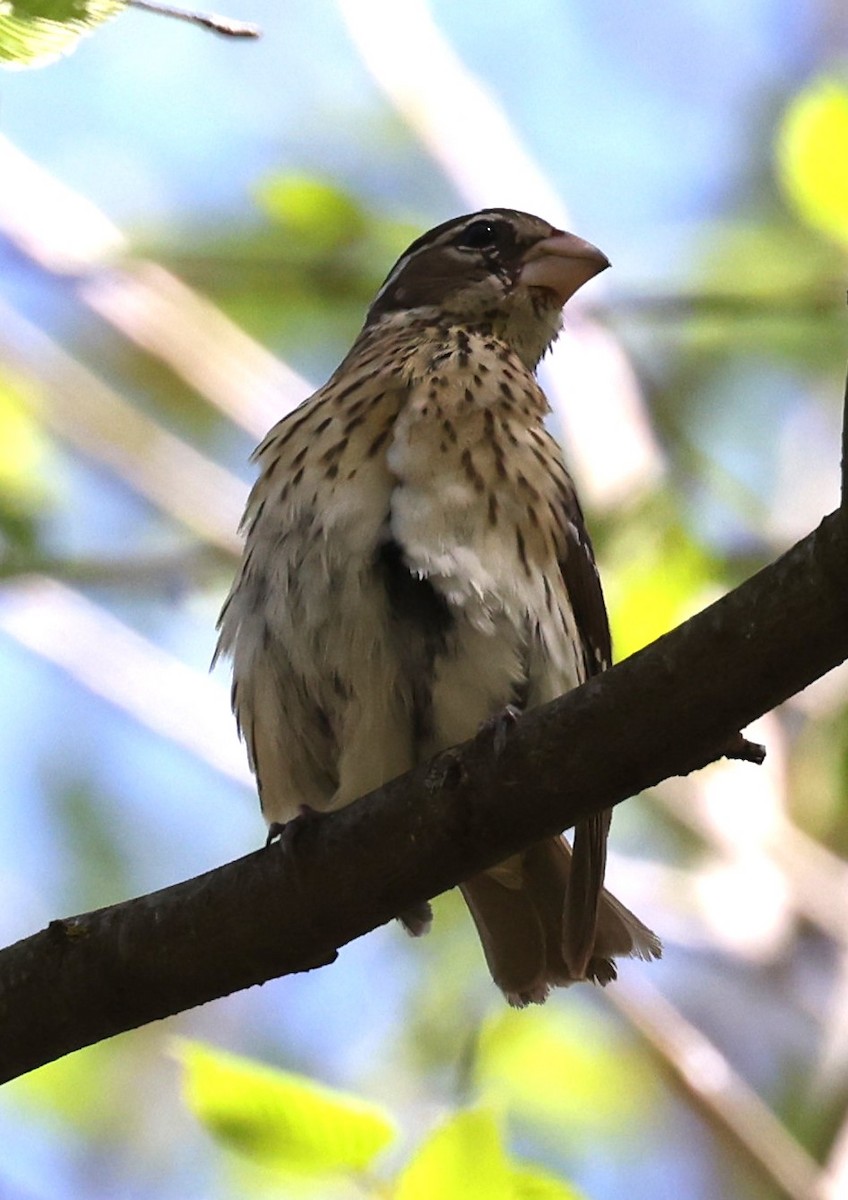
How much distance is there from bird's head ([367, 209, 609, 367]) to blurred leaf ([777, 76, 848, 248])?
1.73ft

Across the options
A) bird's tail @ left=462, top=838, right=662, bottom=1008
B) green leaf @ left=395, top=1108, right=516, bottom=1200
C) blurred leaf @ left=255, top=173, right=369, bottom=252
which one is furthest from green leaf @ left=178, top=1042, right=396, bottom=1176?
blurred leaf @ left=255, top=173, right=369, bottom=252

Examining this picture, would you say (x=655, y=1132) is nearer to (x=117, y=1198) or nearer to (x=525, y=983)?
(x=117, y=1198)

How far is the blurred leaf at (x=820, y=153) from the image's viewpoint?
4.75 meters

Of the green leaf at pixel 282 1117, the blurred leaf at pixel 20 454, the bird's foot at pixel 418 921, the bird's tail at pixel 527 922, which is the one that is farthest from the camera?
the blurred leaf at pixel 20 454

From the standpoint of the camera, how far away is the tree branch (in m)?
2.84

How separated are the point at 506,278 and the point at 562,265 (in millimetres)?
167

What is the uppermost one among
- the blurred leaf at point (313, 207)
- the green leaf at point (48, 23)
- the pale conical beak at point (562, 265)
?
the blurred leaf at point (313, 207)

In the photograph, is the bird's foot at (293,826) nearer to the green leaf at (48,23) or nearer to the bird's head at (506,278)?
the green leaf at (48,23)

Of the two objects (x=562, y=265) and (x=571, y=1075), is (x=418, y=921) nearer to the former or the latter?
(x=562, y=265)

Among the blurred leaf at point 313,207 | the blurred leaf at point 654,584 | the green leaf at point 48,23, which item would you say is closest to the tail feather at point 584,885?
the blurred leaf at point 654,584

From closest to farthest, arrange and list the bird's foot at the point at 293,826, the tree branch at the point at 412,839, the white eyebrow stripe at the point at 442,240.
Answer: the tree branch at the point at 412,839
the bird's foot at the point at 293,826
the white eyebrow stripe at the point at 442,240

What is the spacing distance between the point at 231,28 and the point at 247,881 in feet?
4.50

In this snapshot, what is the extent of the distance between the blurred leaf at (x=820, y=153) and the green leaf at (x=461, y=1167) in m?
2.72

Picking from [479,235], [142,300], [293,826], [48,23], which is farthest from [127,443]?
[48,23]
